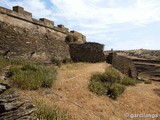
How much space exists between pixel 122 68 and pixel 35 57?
7101 millimetres

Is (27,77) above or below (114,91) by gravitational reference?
above

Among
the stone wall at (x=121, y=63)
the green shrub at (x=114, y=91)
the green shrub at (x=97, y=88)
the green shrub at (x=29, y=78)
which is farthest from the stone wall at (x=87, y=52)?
the green shrub at (x=29, y=78)

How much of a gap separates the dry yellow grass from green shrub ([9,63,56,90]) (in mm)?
340

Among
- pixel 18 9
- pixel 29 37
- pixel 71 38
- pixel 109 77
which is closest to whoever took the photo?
pixel 18 9

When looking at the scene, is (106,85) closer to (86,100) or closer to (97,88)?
(97,88)

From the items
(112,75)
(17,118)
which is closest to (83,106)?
(17,118)

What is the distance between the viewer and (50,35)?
16.6 m

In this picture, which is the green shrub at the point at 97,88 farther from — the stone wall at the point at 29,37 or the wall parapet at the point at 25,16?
the wall parapet at the point at 25,16

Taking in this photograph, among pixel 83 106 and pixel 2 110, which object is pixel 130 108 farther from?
pixel 2 110

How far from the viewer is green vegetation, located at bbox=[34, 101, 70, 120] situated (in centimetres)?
678

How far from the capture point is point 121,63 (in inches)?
723

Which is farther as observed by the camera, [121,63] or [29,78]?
[121,63]

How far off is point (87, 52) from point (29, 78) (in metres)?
9.27

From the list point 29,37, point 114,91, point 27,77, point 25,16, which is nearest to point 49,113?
point 27,77
